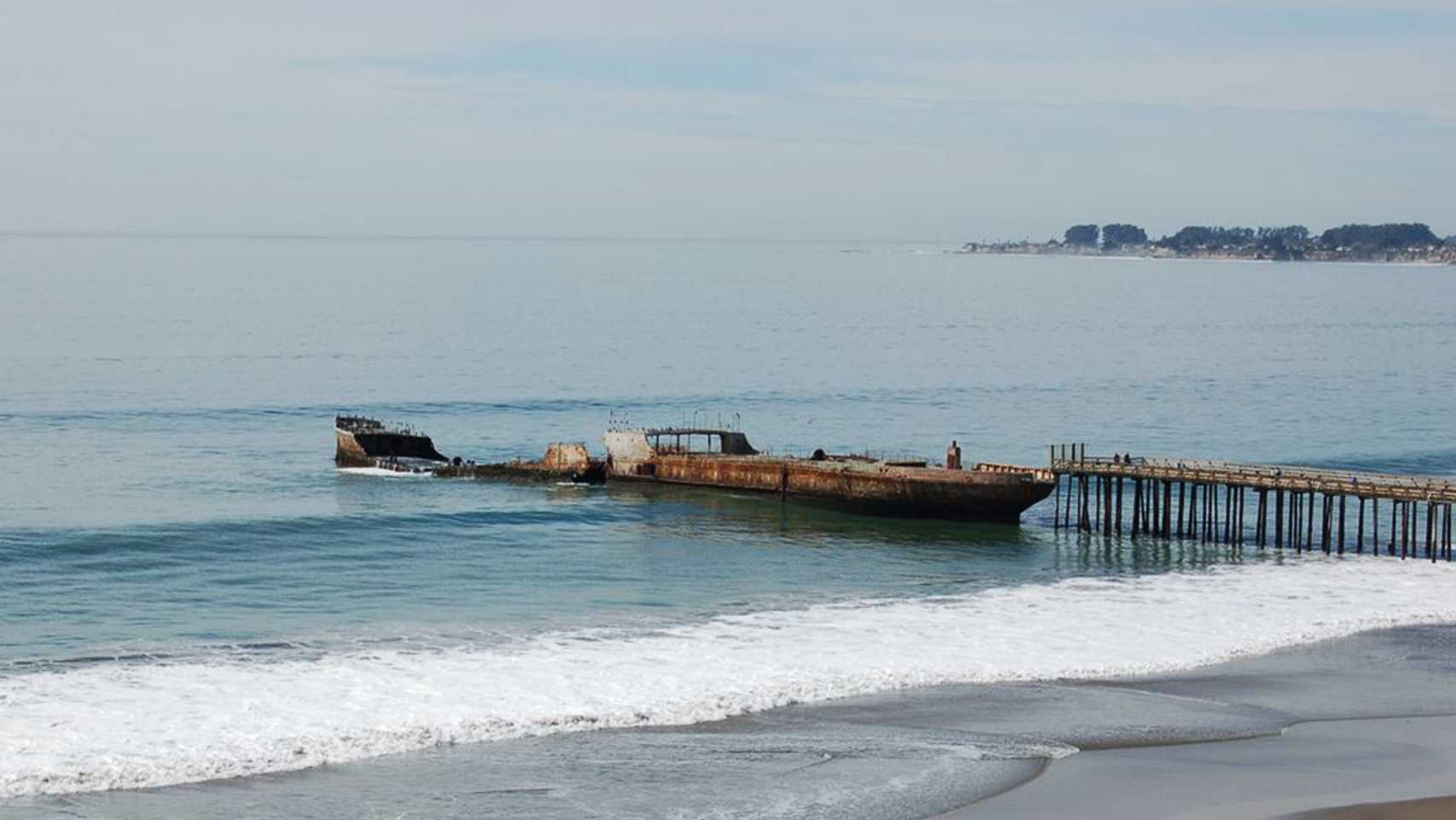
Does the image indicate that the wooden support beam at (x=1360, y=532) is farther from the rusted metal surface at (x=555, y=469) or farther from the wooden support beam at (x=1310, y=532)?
the rusted metal surface at (x=555, y=469)

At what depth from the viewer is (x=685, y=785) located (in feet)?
104

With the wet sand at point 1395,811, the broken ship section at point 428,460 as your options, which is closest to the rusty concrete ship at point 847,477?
the broken ship section at point 428,460

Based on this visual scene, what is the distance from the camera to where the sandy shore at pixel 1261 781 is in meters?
30.0

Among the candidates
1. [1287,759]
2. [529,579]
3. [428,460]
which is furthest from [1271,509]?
[1287,759]

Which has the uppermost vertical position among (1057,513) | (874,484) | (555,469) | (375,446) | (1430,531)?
(375,446)

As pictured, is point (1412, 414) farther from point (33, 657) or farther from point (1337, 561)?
point (33, 657)

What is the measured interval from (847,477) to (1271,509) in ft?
55.8

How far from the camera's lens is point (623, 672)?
1622 inches

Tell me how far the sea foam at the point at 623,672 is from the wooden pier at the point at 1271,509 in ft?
15.7

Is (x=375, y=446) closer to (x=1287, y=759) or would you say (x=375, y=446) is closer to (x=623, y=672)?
(x=623, y=672)

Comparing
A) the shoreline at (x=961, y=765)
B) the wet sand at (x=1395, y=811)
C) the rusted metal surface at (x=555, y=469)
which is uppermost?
the rusted metal surface at (x=555, y=469)

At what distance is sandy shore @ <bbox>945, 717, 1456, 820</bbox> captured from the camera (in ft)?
98.5

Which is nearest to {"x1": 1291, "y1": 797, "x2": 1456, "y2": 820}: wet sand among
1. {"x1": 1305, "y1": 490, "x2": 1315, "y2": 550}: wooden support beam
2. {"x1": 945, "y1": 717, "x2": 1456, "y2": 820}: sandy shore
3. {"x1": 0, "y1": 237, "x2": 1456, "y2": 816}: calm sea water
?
{"x1": 945, "y1": 717, "x2": 1456, "y2": 820}: sandy shore

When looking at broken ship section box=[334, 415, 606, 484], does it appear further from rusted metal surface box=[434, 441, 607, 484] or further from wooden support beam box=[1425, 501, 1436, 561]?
wooden support beam box=[1425, 501, 1436, 561]
